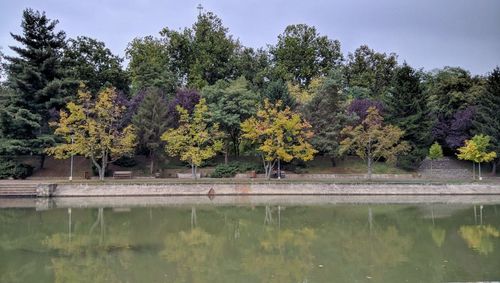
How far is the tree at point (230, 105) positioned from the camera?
157 ft

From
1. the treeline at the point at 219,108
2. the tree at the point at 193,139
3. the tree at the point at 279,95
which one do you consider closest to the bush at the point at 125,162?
the treeline at the point at 219,108

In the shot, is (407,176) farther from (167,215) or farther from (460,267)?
(460,267)

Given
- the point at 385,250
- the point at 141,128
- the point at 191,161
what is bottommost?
the point at 385,250

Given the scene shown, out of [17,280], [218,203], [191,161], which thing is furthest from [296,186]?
[17,280]

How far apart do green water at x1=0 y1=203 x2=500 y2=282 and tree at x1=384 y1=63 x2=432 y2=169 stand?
59.9 ft

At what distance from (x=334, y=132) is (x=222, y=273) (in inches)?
1342

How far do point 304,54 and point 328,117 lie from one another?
21847mm

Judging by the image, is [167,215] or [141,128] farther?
[141,128]

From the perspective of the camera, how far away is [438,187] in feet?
131

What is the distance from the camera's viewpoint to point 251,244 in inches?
803

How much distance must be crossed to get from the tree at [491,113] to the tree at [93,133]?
33.1m

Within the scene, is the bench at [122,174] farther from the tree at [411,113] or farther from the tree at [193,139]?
the tree at [411,113]

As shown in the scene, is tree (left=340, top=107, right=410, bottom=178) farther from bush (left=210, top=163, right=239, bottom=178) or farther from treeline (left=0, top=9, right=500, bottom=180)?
bush (left=210, top=163, right=239, bottom=178)

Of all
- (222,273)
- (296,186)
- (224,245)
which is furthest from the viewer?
(296,186)
